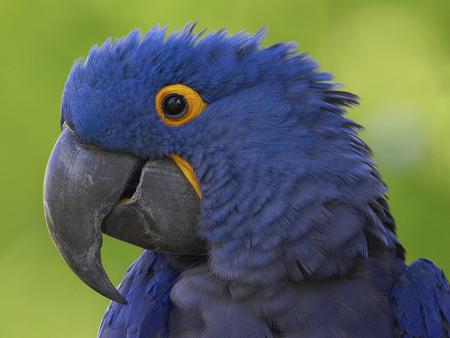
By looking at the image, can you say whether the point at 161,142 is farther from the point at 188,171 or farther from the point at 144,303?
the point at 144,303

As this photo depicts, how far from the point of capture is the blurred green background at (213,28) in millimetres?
4055

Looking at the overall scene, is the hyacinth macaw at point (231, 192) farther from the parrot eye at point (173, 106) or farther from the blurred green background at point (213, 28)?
the blurred green background at point (213, 28)

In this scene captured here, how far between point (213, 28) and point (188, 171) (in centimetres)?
209

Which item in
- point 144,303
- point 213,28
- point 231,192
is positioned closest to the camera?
point 231,192

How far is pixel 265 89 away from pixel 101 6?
7.39 ft

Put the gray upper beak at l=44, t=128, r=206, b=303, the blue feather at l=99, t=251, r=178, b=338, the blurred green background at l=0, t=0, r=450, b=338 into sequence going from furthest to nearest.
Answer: the blurred green background at l=0, t=0, r=450, b=338 < the blue feather at l=99, t=251, r=178, b=338 < the gray upper beak at l=44, t=128, r=206, b=303

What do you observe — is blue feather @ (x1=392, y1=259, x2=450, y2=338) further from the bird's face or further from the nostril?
the nostril

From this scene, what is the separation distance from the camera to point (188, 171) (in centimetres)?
238

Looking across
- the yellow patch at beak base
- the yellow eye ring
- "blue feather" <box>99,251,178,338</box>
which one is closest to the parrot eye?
the yellow eye ring

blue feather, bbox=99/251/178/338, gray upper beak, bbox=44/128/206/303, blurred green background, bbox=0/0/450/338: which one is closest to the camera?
gray upper beak, bbox=44/128/206/303

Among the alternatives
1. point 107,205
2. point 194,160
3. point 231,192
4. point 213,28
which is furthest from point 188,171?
point 213,28

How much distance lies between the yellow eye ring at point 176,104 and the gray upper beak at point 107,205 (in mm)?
127

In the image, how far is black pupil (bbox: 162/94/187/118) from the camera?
2.38 meters

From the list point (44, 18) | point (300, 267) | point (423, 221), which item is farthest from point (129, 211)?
point (44, 18)
